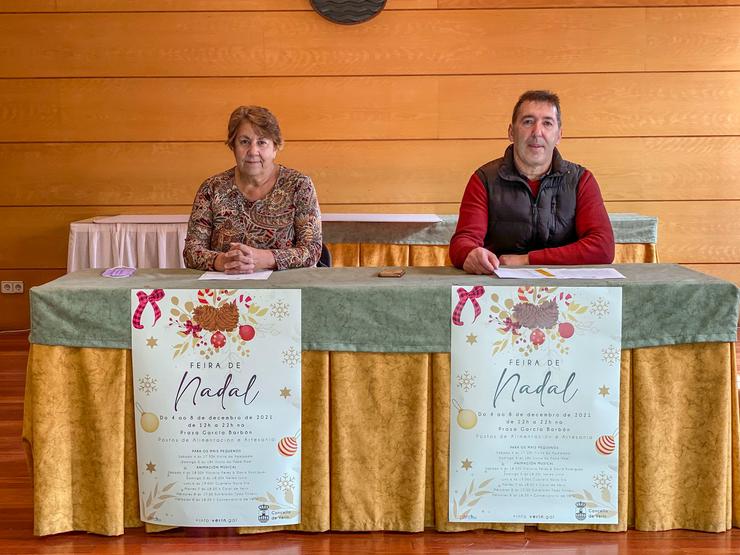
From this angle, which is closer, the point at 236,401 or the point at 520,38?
the point at 236,401

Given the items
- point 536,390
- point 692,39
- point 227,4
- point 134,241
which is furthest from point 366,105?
point 536,390

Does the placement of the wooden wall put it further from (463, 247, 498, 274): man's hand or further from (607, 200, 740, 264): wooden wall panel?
(463, 247, 498, 274): man's hand

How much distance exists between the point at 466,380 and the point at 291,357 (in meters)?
0.47

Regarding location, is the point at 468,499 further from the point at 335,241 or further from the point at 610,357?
the point at 335,241

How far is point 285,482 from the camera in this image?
2.38 metres

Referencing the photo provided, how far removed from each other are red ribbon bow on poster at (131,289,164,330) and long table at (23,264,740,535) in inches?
1.1

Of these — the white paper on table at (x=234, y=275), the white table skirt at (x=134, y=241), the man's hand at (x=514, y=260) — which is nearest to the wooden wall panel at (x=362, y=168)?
the white table skirt at (x=134, y=241)

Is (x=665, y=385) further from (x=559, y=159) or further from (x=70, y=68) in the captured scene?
(x=70, y=68)

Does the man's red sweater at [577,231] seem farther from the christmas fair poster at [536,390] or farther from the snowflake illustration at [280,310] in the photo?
the snowflake illustration at [280,310]

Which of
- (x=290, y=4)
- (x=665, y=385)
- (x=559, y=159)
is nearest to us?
(x=665, y=385)

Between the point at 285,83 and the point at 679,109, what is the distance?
246 cm

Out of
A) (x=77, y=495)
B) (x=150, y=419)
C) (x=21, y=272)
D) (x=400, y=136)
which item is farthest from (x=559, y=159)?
(x=21, y=272)

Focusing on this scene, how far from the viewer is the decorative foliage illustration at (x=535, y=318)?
7.68 feet

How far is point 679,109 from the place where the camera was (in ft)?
17.9
